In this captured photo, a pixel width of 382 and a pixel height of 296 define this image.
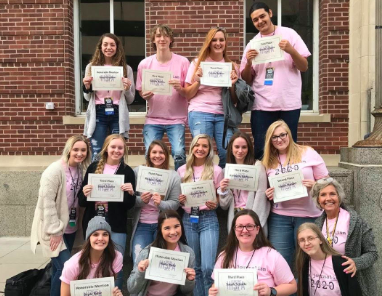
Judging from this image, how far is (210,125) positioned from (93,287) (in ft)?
6.78

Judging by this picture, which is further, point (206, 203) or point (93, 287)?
point (206, 203)

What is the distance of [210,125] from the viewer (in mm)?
5027

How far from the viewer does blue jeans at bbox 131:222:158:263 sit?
172 inches

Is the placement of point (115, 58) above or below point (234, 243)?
above

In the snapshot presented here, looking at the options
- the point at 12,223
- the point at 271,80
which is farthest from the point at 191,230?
the point at 12,223

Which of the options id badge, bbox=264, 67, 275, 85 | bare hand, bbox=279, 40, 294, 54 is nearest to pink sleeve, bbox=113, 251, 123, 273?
id badge, bbox=264, 67, 275, 85

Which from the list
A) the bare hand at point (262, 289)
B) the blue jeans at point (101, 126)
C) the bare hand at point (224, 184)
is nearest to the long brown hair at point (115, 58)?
the blue jeans at point (101, 126)

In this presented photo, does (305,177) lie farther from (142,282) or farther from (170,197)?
(142,282)

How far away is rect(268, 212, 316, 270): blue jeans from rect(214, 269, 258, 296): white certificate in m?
0.85

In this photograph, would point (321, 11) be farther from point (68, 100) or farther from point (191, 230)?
point (191, 230)

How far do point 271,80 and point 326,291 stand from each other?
211cm

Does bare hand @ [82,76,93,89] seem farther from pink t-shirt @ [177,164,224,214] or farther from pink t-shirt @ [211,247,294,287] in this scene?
pink t-shirt @ [211,247,294,287]

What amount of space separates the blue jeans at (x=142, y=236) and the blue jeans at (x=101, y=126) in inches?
41.3

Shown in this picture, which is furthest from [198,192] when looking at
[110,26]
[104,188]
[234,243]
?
[110,26]
